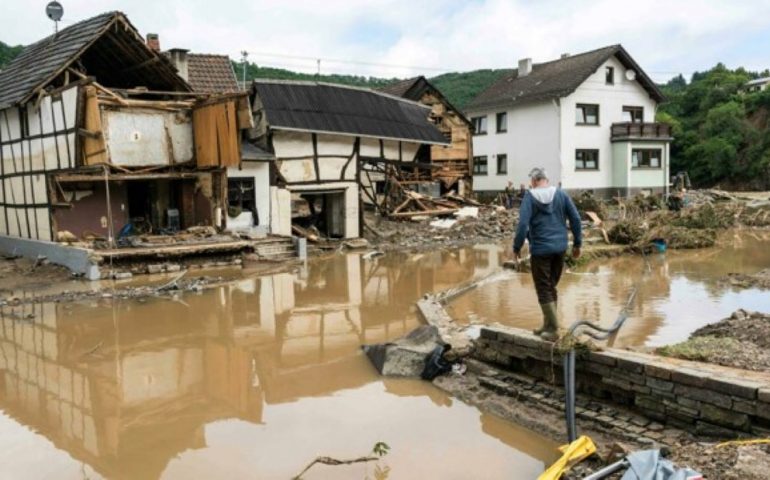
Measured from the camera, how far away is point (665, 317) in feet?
34.0

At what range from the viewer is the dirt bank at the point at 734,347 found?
6441mm

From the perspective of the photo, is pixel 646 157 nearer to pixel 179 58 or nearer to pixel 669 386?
pixel 179 58

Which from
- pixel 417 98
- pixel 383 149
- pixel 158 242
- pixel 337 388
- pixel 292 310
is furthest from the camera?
pixel 417 98

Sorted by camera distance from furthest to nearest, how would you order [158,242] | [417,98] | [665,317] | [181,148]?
[417,98] → [181,148] → [158,242] → [665,317]

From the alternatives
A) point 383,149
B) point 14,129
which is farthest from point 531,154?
point 14,129

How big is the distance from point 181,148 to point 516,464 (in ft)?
52.9

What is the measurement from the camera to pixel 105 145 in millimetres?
16797

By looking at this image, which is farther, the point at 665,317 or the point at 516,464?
the point at 665,317

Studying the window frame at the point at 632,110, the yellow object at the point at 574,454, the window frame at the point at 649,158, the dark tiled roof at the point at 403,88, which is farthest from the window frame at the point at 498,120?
the yellow object at the point at 574,454

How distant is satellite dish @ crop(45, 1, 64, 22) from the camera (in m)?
A: 19.3

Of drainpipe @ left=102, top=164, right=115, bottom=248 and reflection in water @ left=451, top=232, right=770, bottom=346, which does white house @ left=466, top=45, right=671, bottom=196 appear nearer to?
reflection in water @ left=451, top=232, right=770, bottom=346

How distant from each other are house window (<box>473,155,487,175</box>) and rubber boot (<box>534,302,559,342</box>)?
32.4m

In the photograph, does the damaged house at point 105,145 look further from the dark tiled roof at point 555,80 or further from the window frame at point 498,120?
the window frame at point 498,120

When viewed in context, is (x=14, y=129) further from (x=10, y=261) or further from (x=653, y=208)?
(x=653, y=208)
